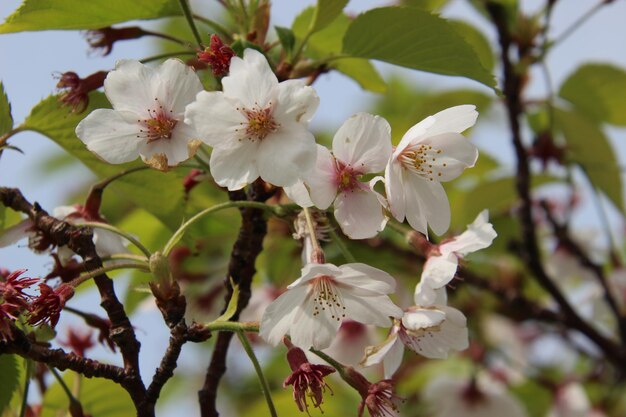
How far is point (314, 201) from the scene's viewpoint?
1219mm

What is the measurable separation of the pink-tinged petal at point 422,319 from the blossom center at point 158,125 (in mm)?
469

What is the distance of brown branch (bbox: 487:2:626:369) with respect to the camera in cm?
243

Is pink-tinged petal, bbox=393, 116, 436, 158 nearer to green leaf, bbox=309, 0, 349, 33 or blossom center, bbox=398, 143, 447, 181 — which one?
blossom center, bbox=398, 143, 447, 181

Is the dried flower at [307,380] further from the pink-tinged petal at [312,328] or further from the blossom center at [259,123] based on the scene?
the blossom center at [259,123]

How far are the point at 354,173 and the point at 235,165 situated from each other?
179mm

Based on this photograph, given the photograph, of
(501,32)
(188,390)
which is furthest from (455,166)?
(188,390)

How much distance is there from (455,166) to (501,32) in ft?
4.03

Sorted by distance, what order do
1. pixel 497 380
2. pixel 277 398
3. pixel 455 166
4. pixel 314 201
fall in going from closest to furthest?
pixel 314 201 < pixel 455 166 < pixel 277 398 < pixel 497 380

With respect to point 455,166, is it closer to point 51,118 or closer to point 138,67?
point 138,67

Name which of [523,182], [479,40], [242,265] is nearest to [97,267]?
[242,265]

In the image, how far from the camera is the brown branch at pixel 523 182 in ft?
7.97

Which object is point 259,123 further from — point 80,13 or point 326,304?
point 80,13

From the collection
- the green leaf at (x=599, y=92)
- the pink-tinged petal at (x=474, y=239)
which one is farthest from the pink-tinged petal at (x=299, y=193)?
the green leaf at (x=599, y=92)

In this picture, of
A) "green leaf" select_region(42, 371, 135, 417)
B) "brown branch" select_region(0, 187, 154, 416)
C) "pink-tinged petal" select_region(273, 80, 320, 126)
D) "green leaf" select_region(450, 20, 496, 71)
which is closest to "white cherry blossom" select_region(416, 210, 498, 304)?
"pink-tinged petal" select_region(273, 80, 320, 126)
